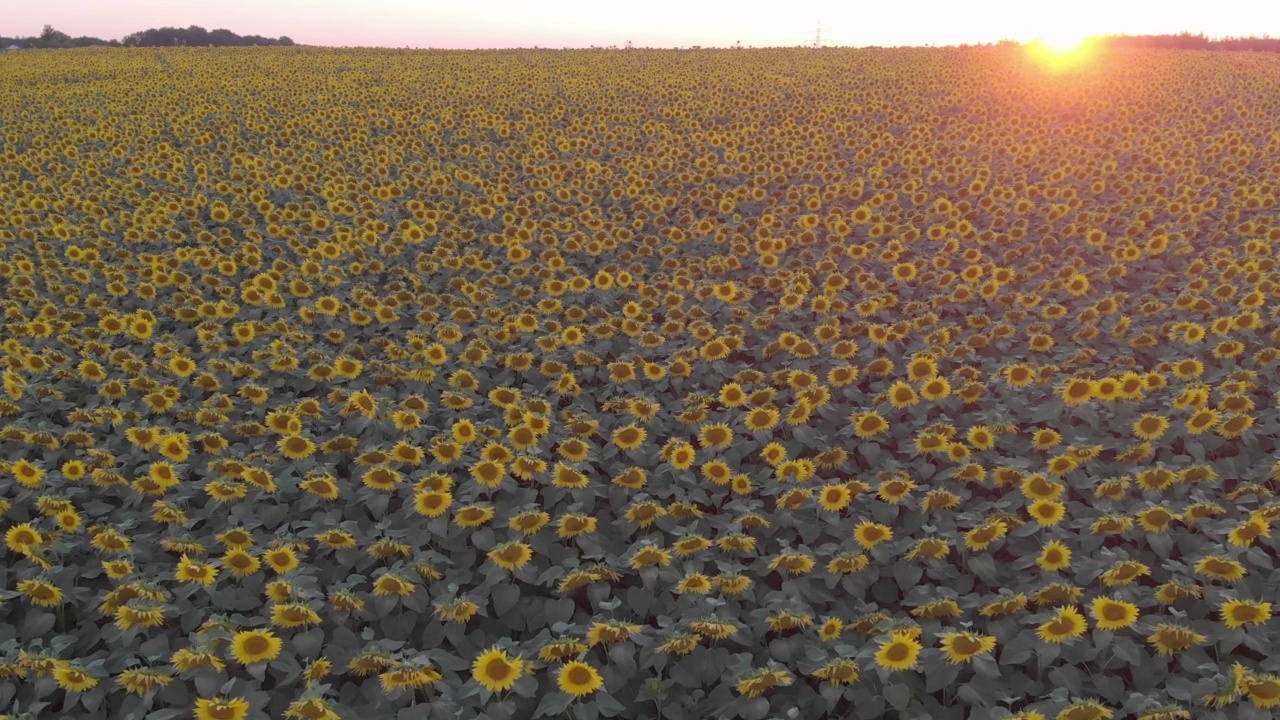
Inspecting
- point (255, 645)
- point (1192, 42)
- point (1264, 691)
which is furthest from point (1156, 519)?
point (1192, 42)

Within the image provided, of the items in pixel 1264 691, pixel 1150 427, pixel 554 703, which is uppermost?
pixel 1150 427

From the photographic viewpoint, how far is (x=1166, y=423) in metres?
4.71

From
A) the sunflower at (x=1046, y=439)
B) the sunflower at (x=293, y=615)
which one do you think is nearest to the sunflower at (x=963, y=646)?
the sunflower at (x=1046, y=439)

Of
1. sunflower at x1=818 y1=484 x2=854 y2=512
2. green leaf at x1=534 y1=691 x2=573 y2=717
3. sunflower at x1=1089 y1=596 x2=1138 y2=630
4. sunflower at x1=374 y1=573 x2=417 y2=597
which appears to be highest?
sunflower at x1=818 y1=484 x2=854 y2=512

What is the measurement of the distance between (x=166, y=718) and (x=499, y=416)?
2.70 metres

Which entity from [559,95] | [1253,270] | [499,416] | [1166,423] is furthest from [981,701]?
[559,95]

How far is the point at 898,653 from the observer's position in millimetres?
3324

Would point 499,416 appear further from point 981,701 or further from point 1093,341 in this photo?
point 1093,341

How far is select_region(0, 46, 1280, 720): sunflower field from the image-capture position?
3.45 m

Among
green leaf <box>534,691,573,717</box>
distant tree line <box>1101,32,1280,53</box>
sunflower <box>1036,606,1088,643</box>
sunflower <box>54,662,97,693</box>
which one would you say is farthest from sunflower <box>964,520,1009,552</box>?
distant tree line <box>1101,32,1280,53</box>

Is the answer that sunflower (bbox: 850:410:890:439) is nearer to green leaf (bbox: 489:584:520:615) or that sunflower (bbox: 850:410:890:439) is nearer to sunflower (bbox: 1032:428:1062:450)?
sunflower (bbox: 1032:428:1062:450)

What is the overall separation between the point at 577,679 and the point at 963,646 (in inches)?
69.6

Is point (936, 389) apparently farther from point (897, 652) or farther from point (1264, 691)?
point (1264, 691)

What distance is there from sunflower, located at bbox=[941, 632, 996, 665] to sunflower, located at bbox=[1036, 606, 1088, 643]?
27cm
